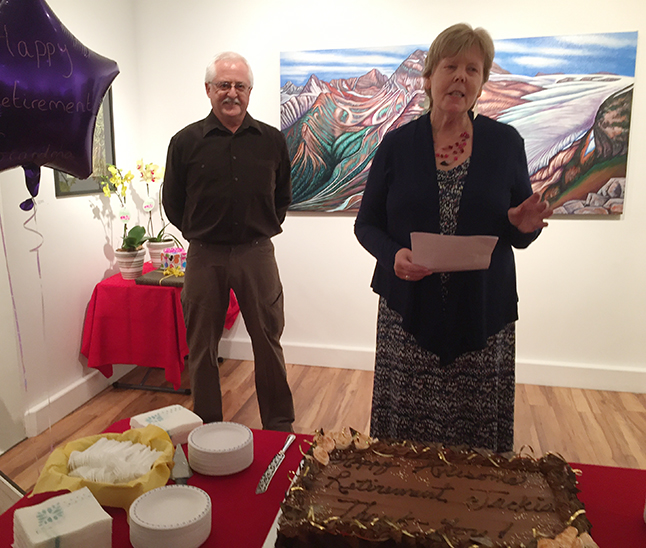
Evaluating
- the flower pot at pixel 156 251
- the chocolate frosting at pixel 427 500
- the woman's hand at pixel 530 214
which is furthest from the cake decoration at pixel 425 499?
the flower pot at pixel 156 251

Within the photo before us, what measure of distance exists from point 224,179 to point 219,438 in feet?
4.66

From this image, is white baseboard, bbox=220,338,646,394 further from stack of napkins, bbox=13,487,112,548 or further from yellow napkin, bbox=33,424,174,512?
stack of napkins, bbox=13,487,112,548

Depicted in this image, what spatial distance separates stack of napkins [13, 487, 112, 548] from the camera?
77cm

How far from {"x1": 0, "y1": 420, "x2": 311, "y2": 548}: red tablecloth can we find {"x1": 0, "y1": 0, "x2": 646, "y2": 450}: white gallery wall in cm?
186

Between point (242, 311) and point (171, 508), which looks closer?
point (171, 508)

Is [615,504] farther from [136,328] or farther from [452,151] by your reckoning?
[136,328]

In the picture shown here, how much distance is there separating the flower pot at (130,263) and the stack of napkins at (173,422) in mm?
1970

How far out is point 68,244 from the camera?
285 centimetres

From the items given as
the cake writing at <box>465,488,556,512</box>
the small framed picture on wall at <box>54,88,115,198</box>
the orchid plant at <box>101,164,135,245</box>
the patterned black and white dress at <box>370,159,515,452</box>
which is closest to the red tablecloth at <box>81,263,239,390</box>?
the orchid plant at <box>101,164,135,245</box>

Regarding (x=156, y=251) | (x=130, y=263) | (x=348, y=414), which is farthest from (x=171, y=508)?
(x=156, y=251)

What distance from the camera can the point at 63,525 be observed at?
2.60ft

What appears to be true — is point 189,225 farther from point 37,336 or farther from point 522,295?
point 522,295

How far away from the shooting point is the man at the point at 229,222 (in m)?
2.28

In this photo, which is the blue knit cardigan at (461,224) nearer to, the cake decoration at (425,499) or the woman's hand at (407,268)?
the woman's hand at (407,268)
